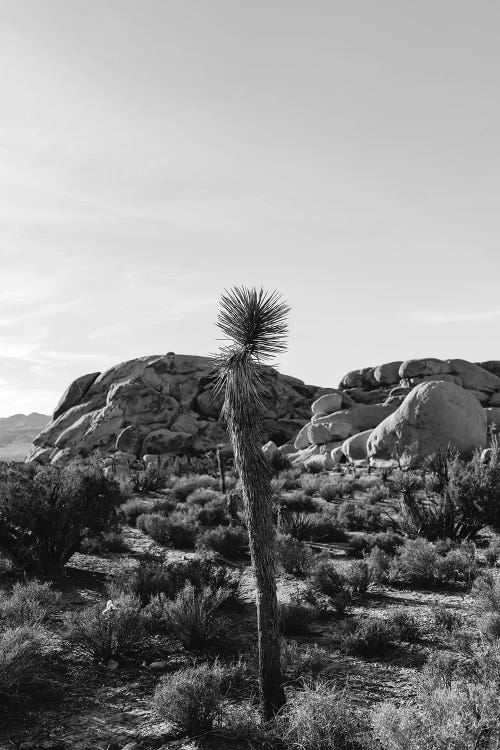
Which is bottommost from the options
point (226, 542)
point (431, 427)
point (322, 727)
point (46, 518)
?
point (322, 727)

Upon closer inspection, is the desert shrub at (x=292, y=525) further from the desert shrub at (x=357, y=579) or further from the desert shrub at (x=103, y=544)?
the desert shrub at (x=357, y=579)

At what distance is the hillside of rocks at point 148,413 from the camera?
43.1 metres

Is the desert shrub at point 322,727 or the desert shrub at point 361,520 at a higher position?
the desert shrub at point 361,520

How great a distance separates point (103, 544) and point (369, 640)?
8914 mm

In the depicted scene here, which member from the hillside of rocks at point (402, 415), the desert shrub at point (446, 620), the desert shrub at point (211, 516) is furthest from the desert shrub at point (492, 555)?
the hillside of rocks at point (402, 415)

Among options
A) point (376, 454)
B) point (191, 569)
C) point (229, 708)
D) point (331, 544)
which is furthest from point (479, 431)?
point (229, 708)

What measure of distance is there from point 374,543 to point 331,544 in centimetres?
156

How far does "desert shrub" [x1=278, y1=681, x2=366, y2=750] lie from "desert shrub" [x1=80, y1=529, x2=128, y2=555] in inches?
394

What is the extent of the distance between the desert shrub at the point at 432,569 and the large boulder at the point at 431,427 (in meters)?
15.2

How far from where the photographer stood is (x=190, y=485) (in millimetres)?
25844

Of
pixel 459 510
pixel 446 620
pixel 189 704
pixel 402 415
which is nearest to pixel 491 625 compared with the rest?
pixel 446 620

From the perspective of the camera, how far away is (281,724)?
6.10 meters

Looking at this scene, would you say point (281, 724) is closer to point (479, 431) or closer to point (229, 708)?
point (229, 708)

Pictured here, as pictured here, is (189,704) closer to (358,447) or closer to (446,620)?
(446,620)
